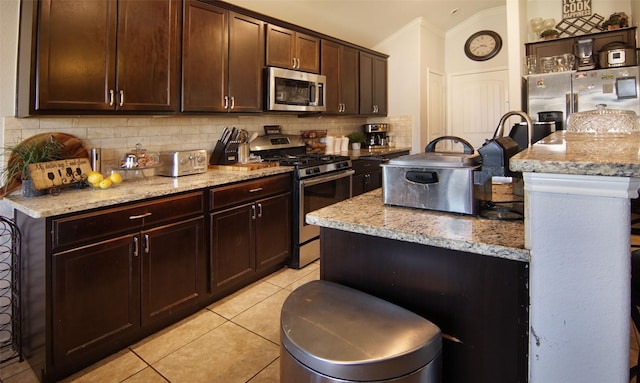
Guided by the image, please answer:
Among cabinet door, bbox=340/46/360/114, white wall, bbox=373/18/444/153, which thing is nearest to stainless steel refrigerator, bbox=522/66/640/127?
white wall, bbox=373/18/444/153

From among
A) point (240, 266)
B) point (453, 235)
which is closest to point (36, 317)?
point (240, 266)

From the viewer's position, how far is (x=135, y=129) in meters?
2.75

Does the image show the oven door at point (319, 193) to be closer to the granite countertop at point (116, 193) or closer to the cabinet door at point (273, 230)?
the cabinet door at point (273, 230)

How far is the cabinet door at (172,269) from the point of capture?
2.18 m

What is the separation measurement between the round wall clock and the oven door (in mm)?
3093

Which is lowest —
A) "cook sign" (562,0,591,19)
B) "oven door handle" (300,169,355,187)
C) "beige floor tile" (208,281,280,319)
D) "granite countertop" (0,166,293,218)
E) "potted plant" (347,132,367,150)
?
"beige floor tile" (208,281,280,319)

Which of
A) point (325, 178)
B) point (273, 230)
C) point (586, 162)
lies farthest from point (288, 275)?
point (586, 162)

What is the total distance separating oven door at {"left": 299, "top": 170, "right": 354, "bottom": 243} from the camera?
3346 millimetres

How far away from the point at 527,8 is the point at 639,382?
5.19 m

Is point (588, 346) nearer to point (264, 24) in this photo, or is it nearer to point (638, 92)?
point (264, 24)

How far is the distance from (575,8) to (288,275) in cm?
496

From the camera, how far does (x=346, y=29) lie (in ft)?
14.8

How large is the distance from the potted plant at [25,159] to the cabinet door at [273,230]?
1387 millimetres

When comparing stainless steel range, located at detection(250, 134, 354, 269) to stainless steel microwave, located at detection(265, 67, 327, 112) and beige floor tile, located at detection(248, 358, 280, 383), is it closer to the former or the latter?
stainless steel microwave, located at detection(265, 67, 327, 112)
